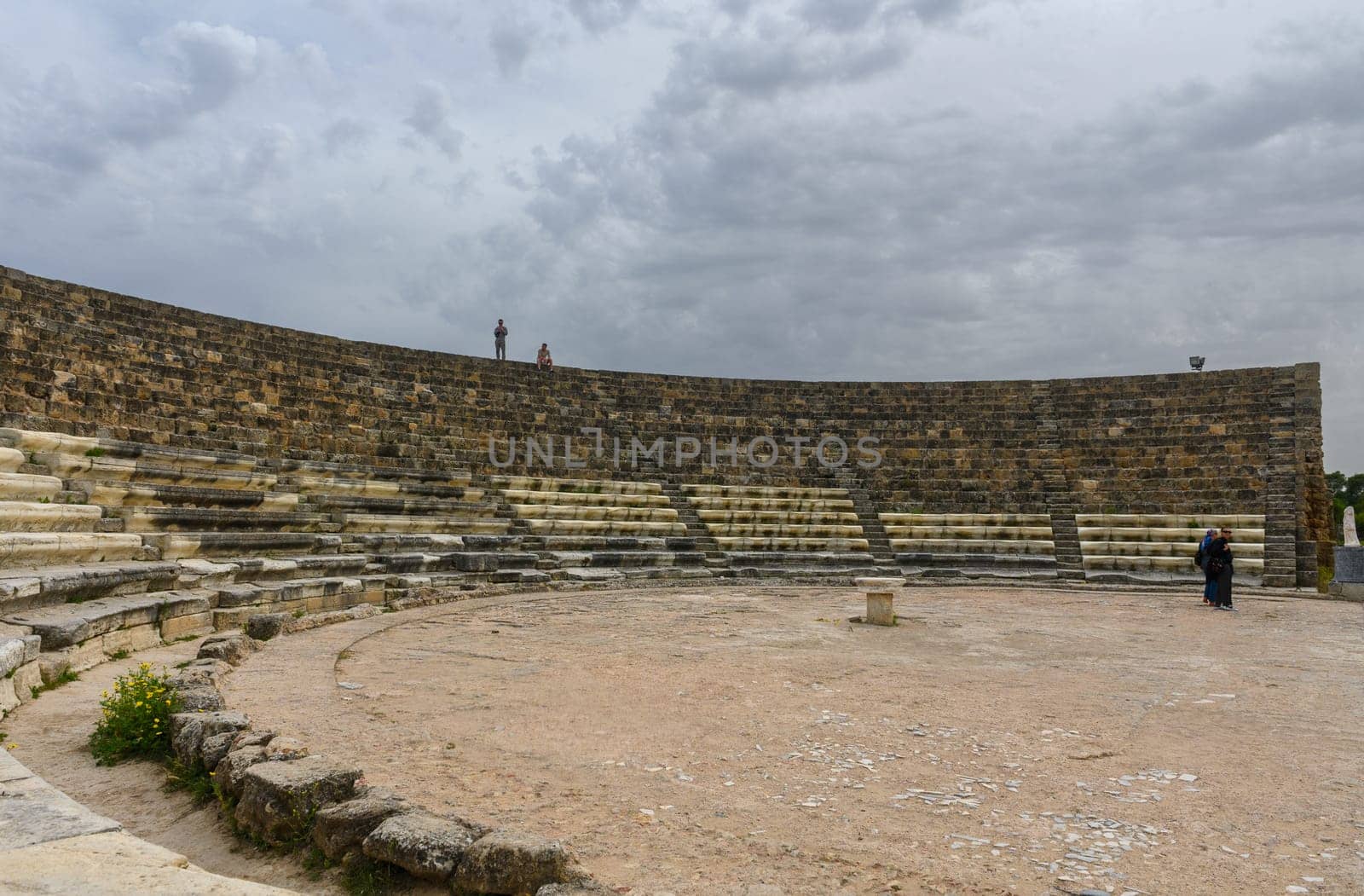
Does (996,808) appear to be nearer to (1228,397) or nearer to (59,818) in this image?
(59,818)

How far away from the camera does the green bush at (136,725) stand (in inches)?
185

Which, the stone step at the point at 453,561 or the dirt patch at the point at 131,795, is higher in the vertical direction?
the stone step at the point at 453,561

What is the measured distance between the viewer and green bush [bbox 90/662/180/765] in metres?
4.71

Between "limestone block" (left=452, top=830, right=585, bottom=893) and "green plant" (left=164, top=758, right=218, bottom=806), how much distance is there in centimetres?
165

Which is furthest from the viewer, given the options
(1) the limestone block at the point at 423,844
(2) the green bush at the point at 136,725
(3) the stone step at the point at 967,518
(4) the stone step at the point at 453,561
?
(3) the stone step at the point at 967,518

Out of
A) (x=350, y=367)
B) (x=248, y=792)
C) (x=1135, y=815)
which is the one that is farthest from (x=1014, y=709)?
(x=350, y=367)

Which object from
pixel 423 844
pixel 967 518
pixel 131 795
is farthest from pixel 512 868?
pixel 967 518

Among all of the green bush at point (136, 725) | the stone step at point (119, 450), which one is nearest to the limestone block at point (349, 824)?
the green bush at point (136, 725)

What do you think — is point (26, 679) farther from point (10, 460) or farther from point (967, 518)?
point (967, 518)

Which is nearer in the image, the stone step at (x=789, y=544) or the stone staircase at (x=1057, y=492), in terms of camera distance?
the stone staircase at (x=1057, y=492)

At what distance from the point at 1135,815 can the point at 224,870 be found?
3909 mm

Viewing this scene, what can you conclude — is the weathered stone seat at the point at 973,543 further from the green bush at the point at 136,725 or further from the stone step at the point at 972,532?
the green bush at the point at 136,725

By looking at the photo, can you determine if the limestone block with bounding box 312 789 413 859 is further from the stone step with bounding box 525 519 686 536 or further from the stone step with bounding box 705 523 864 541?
the stone step with bounding box 705 523 864 541

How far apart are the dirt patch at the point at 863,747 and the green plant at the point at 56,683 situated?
1027mm
